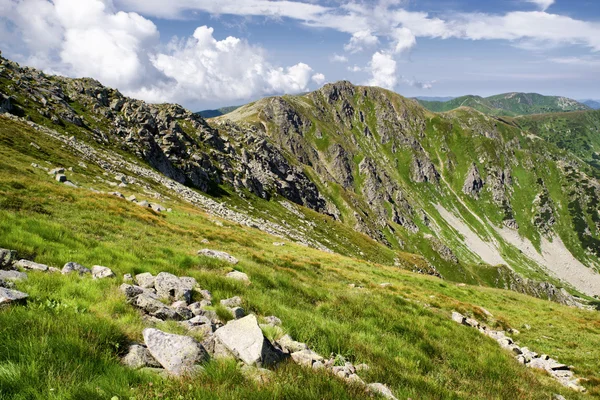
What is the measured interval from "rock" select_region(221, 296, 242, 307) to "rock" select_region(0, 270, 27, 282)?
192 inches

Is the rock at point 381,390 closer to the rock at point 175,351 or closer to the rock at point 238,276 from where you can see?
the rock at point 175,351

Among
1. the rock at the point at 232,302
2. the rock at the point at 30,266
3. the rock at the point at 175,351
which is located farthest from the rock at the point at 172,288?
the rock at the point at 175,351

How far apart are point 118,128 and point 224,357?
114 metres

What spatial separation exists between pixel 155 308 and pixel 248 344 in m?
2.81

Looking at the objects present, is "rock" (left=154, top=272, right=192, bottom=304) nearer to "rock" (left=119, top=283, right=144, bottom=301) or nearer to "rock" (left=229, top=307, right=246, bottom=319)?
"rock" (left=119, top=283, right=144, bottom=301)

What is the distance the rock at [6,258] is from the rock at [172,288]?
3750mm

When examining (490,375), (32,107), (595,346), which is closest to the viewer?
(490,375)

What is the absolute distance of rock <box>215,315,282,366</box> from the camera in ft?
19.5

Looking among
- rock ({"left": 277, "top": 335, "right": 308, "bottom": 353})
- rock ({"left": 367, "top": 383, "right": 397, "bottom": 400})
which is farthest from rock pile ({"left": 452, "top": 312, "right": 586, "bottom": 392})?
rock ({"left": 277, "top": 335, "right": 308, "bottom": 353})

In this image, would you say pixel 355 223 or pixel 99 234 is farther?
pixel 355 223

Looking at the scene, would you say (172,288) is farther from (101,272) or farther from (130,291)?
(101,272)

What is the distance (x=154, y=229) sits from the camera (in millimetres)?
22297

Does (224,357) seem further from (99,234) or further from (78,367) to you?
(99,234)

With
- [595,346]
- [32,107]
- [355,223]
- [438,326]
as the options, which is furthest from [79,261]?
[355,223]
